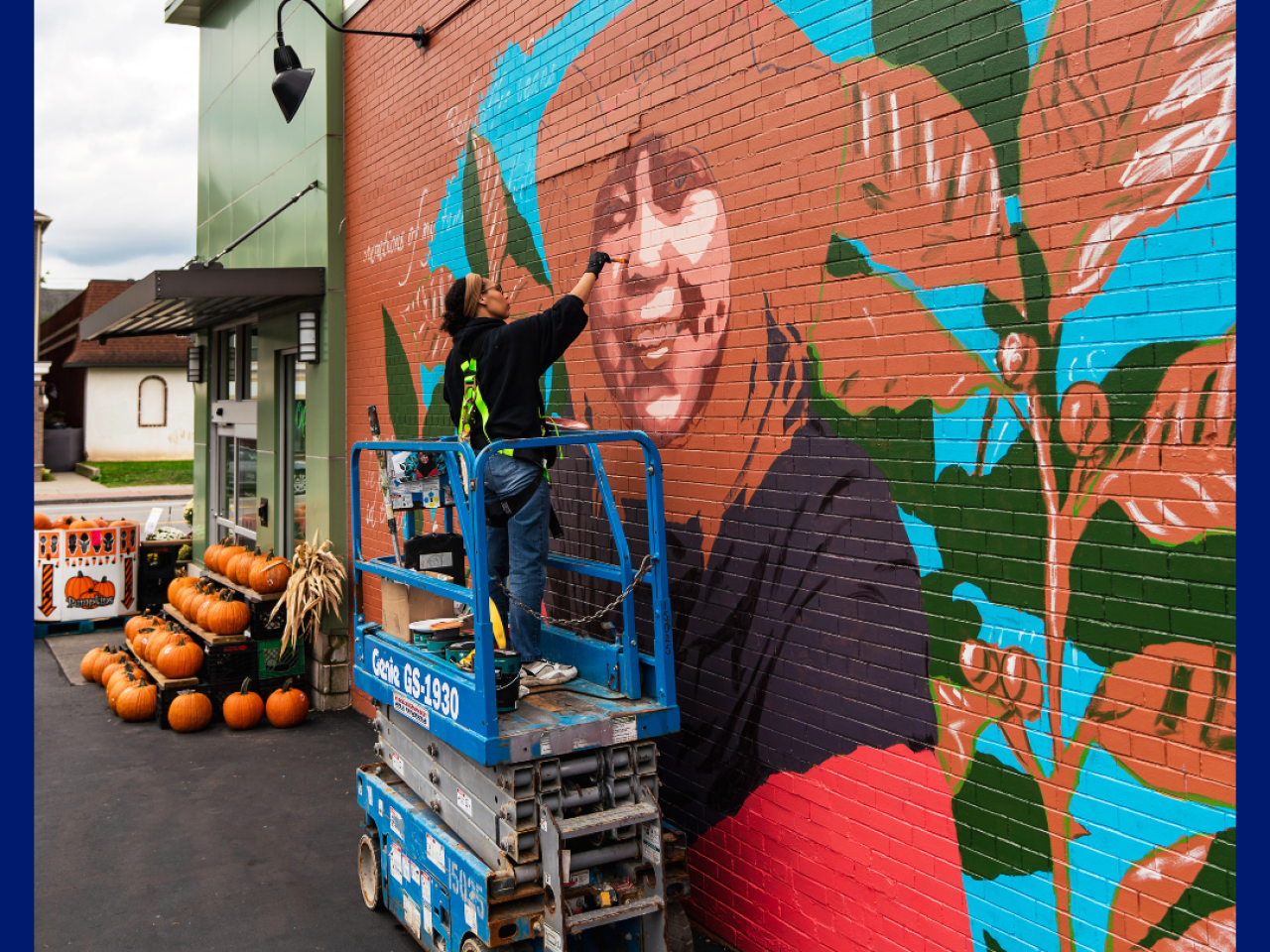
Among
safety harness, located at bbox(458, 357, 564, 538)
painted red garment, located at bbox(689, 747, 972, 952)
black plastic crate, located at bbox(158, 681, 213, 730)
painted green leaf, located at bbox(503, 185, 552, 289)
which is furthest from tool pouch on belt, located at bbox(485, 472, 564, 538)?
black plastic crate, located at bbox(158, 681, 213, 730)

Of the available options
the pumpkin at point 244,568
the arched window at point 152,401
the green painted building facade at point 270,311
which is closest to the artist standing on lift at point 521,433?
the green painted building facade at point 270,311

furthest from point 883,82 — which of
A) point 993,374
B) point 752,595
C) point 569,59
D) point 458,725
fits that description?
point 458,725

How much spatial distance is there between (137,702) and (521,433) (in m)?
6.63

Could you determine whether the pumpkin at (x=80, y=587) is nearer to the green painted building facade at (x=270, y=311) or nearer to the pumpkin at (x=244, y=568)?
the green painted building facade at (x=270, y=311)

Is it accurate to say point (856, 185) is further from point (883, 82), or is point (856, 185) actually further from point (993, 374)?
point (993, 374)

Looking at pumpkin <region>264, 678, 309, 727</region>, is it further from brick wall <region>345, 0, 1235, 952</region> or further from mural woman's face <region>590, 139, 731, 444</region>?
mural woman's face <region>590, 139, 731, 444</region>

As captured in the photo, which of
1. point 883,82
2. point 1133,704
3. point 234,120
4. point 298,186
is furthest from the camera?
point 234,120

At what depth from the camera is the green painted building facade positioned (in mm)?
10516

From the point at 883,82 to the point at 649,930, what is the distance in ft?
12.8

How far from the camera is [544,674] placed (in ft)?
16.9

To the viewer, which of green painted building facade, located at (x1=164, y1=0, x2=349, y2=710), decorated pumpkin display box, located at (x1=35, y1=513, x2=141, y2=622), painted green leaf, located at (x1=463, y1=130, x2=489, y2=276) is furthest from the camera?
decorated pumpkin display box, located at (x1=35, y1=513, x2=141, y2=622)

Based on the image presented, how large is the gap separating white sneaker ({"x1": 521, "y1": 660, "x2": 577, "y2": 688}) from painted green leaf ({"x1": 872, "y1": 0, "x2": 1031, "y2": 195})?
3.09 m

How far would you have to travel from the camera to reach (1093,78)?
3.55 metres

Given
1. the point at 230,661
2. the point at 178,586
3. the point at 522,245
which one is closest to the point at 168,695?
the point at 230,661
